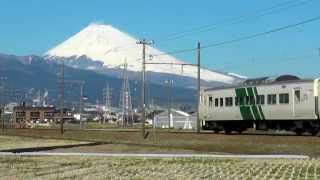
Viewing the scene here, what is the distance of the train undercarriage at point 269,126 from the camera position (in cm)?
4519

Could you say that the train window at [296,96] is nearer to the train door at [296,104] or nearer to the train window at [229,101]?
the train door at [296,104]

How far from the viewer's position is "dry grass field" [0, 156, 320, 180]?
20.1 metres

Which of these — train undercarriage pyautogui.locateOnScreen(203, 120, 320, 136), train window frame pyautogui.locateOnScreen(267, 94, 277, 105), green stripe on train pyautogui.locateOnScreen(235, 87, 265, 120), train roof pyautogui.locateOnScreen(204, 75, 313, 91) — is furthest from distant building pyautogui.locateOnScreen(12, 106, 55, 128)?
train window frame pyautogui.locateOnScreen(267, 94, 277, 105)

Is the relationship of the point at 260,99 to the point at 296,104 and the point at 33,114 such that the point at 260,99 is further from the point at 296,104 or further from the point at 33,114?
the point at 33,114

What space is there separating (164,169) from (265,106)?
87.1ft

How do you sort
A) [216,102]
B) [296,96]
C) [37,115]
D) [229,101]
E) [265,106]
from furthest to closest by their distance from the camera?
[37,115] → [216,102] → [229,101] → [265,106] → [296,96]

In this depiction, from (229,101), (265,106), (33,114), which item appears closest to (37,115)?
(33,114)

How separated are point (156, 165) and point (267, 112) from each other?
969 inches

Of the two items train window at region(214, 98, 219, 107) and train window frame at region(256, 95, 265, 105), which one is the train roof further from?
train window at region(214, 98, 219, 107)

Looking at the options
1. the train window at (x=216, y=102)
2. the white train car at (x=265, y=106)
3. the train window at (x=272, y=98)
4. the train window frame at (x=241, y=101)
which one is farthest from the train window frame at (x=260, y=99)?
the train window at (x=216, y=102)

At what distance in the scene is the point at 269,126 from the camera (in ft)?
163

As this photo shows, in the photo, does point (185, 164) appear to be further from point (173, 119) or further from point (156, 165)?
point (173, 119)

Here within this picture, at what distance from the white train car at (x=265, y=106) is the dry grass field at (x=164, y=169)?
17.9 meters

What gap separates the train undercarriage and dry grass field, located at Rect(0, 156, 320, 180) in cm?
1829
